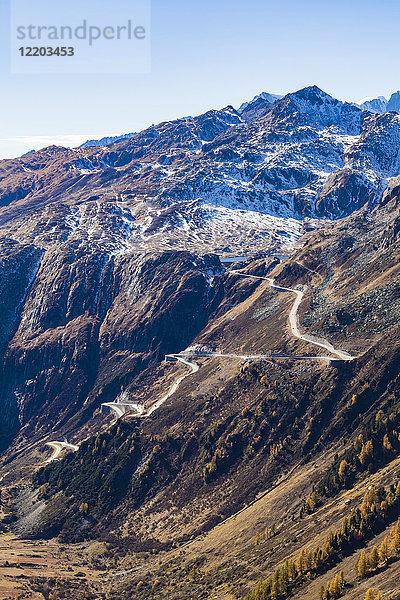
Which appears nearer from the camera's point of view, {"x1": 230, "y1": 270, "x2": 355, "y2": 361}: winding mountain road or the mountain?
the mountain

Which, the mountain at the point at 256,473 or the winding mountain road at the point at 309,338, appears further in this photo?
the winding mountain road at the point at 309,338

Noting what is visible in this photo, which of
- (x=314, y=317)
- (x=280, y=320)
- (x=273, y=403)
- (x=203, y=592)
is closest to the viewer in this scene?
(x=203, y=592)

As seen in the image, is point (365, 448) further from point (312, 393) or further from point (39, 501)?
point (39, 501)

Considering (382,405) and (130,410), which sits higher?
(382,405)

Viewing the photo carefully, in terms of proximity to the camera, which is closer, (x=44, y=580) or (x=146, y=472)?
(x=44, y=580)

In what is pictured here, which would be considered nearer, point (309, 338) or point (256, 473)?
point (256, 473)

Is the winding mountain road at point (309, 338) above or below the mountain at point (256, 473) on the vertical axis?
above

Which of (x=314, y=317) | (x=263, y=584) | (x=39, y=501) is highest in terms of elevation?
(x=314, y=317)

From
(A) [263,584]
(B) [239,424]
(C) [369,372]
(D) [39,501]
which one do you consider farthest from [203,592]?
(D) [39,501]

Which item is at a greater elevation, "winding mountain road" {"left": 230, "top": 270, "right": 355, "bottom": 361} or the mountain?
"winding mountain road" {"left": 230, "top": 270, "right": 355, "bottom": 361}

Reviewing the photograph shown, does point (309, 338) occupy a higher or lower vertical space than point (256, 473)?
higher

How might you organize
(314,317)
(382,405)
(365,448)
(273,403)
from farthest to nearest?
(314,317) < (273,403) < (382,405) < (365,448)
